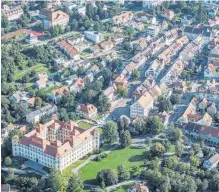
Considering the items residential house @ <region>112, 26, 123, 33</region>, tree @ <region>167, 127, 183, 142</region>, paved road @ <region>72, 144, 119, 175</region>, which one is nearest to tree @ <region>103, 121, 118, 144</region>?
paved road @ <region>72, 144, 119, 175</region>

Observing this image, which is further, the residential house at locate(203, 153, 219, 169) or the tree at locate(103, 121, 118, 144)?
the tree at locate(103, 121, 118, 144)

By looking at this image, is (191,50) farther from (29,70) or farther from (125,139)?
(125,139)

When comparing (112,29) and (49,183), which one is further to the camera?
(112,29)

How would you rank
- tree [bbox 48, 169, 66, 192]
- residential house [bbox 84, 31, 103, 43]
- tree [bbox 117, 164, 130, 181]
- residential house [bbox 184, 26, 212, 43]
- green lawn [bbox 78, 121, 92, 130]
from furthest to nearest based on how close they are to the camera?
residential house [bbox 184, 26, 212, 43], residential house [bbox 84, 31, 103, 43], green lawn [bbox 78, 121, 92, 130], tree [bbox 117, 164, 130, 181], tree [bbox 48, 169, 66, 192]

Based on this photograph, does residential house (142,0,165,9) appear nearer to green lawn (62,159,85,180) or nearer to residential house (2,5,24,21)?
residential house (2,5,24,21)

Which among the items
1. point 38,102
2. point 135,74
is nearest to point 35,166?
point 38,102

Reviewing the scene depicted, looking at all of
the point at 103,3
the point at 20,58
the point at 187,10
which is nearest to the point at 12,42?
the point at 20,58

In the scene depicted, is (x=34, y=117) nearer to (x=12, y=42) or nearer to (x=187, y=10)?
(x=12, y=42)
